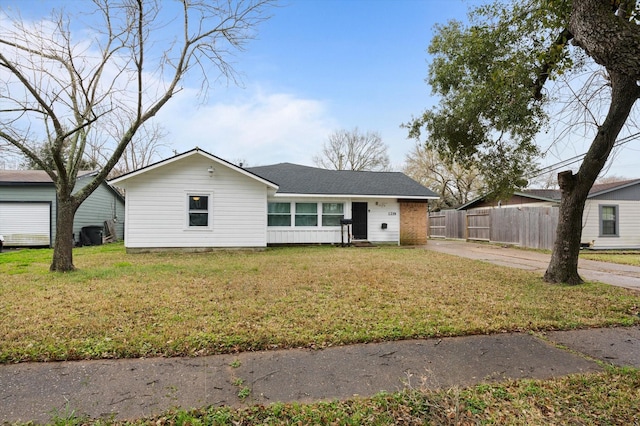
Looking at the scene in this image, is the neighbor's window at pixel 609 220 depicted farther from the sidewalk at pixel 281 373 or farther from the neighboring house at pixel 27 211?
the neighboring house at pixel 27 211

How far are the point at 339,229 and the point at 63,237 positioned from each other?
35.0ft

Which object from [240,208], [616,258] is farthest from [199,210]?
[616,258]

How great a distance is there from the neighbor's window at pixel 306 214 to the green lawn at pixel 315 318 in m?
7.44

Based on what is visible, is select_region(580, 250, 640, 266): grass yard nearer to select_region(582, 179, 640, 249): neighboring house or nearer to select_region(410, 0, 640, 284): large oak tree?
select_region(582, 179, 640, 249): neighboring house

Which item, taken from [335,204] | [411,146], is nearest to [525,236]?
[335,204]

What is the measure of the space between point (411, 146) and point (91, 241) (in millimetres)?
28143

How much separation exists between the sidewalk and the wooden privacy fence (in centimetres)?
1208

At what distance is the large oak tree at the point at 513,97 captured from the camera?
5.66 metres

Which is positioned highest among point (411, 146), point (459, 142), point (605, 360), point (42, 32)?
point (411, 146)

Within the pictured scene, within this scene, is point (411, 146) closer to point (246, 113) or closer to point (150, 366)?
point (246, 113)

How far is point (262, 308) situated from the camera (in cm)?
496

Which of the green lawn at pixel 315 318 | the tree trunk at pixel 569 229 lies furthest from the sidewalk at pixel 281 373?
the tree trunk at pixel 569 229

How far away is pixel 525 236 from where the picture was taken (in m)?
15.5

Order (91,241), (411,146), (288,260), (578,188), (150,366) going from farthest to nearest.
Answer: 1. (411,146)
2. (91,241)
3. (288,260)
4. (578,188)
5. (150,366)
